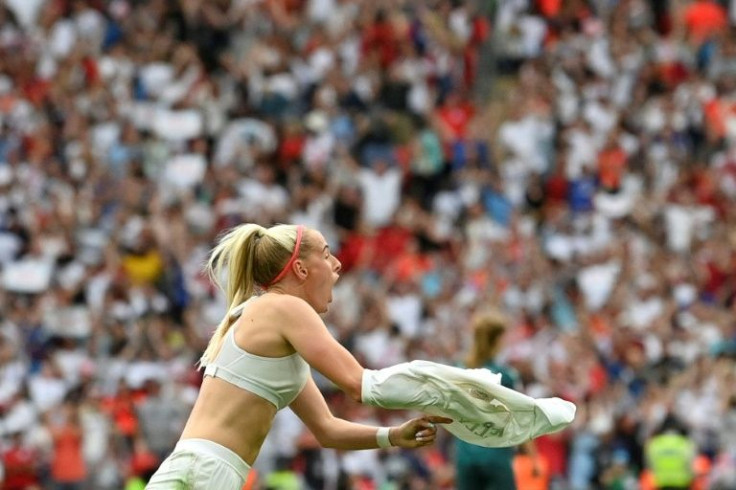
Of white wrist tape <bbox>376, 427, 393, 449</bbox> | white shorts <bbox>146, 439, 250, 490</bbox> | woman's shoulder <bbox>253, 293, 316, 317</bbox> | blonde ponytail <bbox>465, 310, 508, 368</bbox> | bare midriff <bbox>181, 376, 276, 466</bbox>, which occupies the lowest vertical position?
white shorts <bbox>146, 439, 250, 490</bbox>

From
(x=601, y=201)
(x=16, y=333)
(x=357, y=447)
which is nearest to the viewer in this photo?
(x=357, y=447)

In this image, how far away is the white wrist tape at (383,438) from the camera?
5740 mm

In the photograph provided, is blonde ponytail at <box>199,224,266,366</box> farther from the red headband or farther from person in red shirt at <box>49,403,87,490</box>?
person in red shirt at <box>49,403,87,490</box>

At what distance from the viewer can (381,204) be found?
17203 millimetres

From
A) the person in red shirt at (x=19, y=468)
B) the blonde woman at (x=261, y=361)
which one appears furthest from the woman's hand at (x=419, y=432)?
the person in red shirt at (x=19, y=468)

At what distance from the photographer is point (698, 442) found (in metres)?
14.0

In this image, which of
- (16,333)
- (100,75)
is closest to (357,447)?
(16,333)

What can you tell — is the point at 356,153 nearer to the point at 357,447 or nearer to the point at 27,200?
the point at 27,200

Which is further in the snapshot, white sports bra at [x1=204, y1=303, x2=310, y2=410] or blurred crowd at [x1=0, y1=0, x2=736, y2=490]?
blurred crowd at [x1=0, y1=0, x2=736, y2=490]

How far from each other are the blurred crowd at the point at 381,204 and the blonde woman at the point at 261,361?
705 cm

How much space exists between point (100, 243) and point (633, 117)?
6398mm

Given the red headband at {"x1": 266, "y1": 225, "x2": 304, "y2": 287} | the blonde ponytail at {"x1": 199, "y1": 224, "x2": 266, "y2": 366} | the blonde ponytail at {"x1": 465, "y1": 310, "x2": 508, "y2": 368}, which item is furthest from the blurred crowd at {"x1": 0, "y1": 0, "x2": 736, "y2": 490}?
the red headband at {"x1": 266, "y1": 225, "x2": 304, "y2": 287}

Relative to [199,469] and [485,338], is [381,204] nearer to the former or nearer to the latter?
[485,338]

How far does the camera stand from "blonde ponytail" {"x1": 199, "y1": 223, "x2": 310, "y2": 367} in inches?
227
